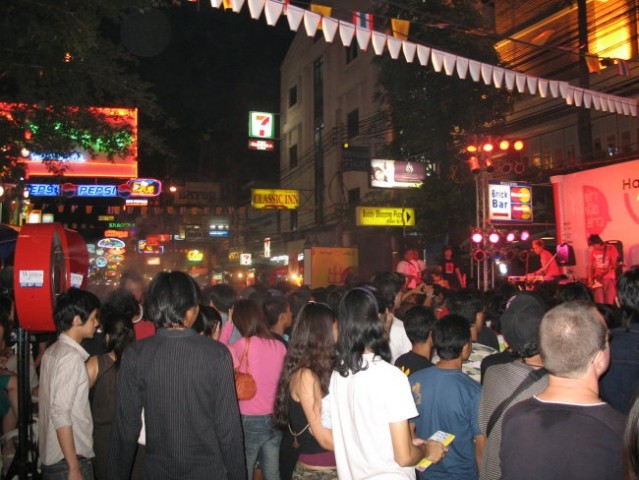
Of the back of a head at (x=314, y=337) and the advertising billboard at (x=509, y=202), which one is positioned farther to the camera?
the advertising billboard at (x=509, y=202)

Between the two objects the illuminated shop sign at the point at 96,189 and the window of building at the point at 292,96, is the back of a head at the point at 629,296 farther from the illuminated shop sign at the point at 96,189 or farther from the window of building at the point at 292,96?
the window of building at the point at 292,96

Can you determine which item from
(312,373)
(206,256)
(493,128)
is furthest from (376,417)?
(206,256)

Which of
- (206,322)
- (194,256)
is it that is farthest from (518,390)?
(194,256)

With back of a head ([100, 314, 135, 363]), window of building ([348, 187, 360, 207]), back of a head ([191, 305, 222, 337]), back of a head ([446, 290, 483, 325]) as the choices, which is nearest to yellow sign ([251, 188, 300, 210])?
window of building ([348, 187, 360, 207])

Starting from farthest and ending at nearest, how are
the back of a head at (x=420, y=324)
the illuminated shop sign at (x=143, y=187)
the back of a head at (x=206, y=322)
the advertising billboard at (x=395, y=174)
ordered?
the advertising billboard at (x=395, y=174)
the illuminated shop sign at (x=143, y=187)
the back of a head at (x=206, y=322)
the back of a head at (x=420, y=324)

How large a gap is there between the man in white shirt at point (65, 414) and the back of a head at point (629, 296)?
4.00 metres

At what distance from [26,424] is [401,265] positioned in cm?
1096

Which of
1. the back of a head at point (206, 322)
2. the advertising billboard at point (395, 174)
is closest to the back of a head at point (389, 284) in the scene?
the back of a head at point (206, 322)

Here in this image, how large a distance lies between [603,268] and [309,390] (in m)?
A: 11.2

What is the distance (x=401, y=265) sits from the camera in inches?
560

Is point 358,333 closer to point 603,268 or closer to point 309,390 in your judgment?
point 309,390

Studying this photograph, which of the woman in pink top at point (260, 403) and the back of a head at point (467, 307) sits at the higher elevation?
the back of a head at point (467, 307)

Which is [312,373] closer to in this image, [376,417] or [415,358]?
[376,417]

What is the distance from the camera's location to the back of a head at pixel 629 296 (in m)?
3.76
